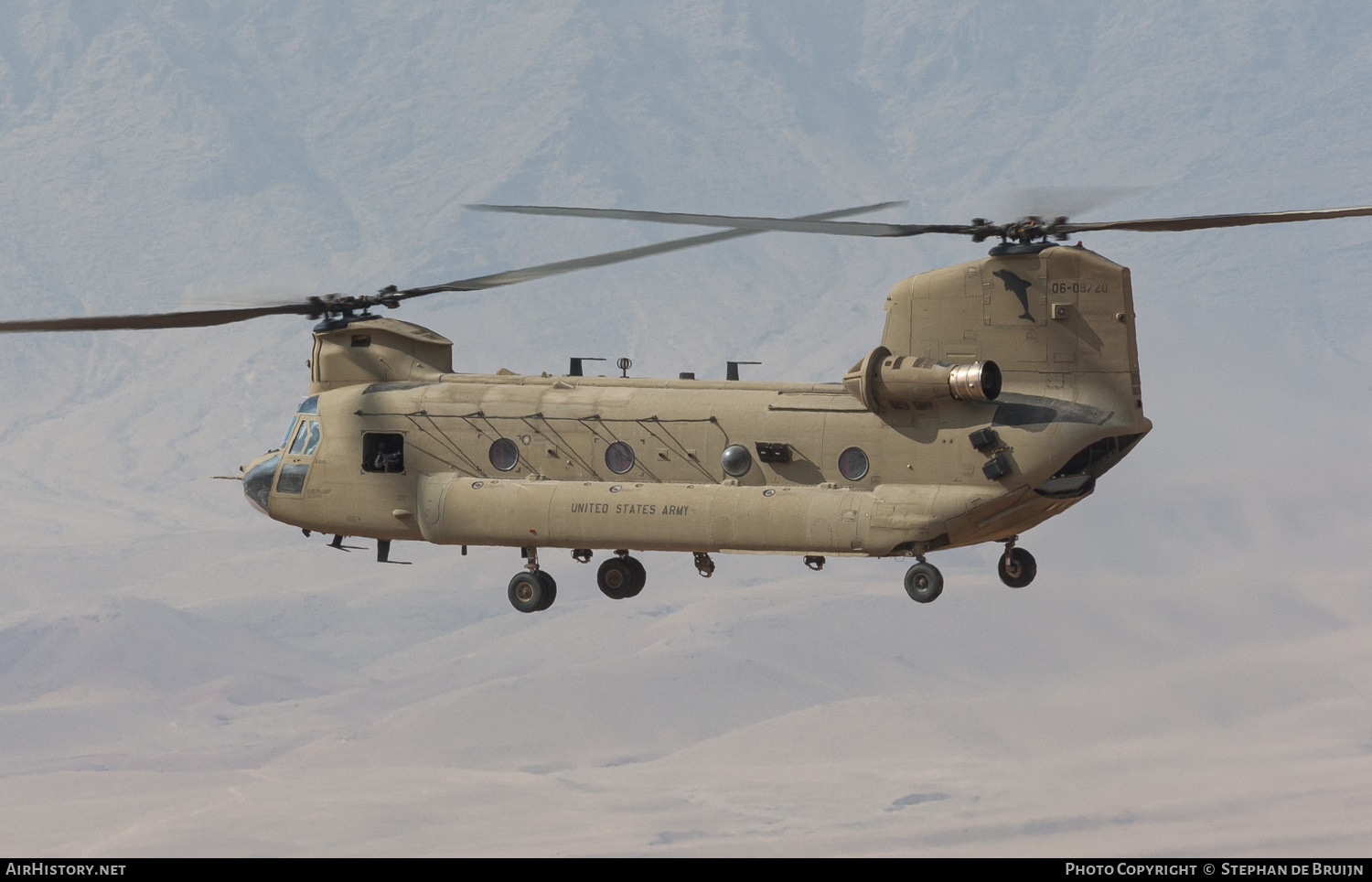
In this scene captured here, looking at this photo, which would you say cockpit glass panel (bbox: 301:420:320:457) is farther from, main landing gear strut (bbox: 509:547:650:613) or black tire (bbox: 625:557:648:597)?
black tire (bbox: 625:557:648:597)

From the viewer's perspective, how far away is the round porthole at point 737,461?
36.4 meters

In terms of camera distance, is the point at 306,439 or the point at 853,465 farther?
the point at 306,439

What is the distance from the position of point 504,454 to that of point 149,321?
7252mm

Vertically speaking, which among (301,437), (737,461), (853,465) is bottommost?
(853,465)

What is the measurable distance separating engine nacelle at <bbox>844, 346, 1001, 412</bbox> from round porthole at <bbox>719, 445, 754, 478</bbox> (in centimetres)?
231

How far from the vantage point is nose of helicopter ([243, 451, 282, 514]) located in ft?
136

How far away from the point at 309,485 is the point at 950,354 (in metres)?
13.9

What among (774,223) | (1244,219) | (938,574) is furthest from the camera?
(938,574)

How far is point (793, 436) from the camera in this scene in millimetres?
36094

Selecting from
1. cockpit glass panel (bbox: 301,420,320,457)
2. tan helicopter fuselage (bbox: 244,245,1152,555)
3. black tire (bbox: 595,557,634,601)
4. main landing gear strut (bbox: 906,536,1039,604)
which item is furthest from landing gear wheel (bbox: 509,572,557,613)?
main landing gear strut (bbox: 906,536,1039,604)

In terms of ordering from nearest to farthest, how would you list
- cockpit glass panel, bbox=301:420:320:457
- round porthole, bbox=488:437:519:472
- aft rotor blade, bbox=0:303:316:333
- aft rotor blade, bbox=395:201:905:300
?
aft rotor blade, bbox=395:201:905:300, aft rotor blade, bbox=0:303:316:333, round porthole, bbox=488:437:519:472, cockpit glass panel, bbox=301:420:320:457

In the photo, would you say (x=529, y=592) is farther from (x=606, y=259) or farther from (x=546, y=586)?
(x=606, y=259)

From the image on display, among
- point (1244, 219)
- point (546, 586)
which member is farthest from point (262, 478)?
point (1244, 219)
